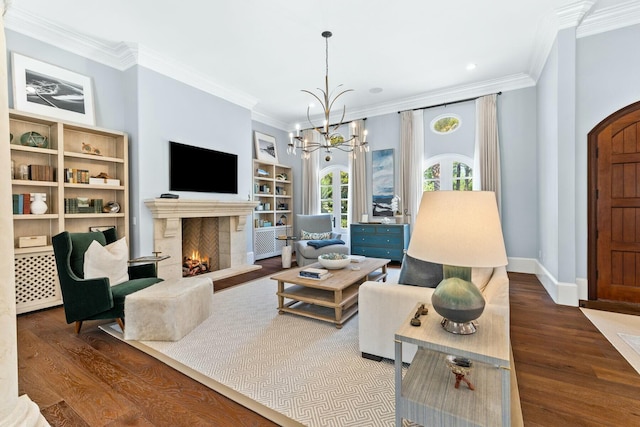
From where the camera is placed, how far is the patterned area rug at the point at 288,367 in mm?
1778

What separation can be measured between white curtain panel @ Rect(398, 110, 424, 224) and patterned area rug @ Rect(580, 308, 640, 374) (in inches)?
124

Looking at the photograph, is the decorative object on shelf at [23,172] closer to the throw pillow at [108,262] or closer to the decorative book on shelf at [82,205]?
the decorative book on shelf at [82,205]

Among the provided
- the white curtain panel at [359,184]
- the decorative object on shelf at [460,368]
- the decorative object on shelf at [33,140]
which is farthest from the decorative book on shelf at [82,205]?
the white curtain panel at [359,184]

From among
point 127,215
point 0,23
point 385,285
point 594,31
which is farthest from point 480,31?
point 127,215

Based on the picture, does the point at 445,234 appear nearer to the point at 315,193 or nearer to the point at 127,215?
the point at 127,215

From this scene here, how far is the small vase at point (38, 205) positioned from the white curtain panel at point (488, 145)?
6.39 meters

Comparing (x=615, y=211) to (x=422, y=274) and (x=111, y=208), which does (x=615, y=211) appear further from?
(x=111, y=208)

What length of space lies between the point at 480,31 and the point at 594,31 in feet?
4.08

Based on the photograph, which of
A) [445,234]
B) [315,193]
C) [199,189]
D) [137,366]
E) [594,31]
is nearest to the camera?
[445,234]

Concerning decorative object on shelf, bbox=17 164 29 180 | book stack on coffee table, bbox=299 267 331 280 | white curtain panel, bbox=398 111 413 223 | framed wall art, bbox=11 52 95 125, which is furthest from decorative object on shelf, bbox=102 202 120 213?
white curtain panel, bbox=398 111 413 223

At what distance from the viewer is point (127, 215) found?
4227 mm

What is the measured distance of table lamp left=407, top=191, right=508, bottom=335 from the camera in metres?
1.33

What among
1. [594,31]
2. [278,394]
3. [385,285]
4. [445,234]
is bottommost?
[278,394]

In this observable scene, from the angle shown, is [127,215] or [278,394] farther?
[127,215]
